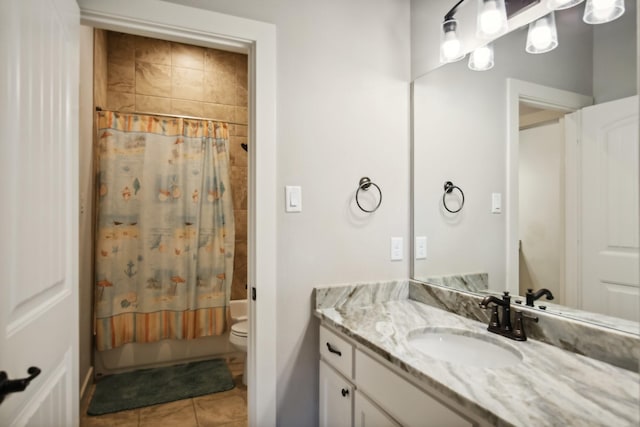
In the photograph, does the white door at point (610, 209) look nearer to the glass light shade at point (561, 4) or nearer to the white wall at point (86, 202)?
the glass light shade at point (561, 4)

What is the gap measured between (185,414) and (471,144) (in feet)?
7.48

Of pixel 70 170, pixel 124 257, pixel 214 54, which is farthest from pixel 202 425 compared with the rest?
pixel 214 54

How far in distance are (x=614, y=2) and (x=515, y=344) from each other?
43.7 inches

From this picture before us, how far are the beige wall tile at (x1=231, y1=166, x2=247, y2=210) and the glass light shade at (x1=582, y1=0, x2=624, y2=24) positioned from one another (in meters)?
2.73

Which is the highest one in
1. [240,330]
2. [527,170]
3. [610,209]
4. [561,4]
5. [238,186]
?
[561,4]

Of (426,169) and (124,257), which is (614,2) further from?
(124,257)

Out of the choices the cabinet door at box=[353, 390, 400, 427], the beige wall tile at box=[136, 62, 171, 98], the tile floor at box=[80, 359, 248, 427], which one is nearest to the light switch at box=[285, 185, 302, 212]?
the cabinet door at box=[353, 390, 400, 427]

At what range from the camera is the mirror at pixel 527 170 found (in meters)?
1.07

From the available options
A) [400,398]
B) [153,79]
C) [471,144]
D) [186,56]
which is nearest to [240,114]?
[186,56]

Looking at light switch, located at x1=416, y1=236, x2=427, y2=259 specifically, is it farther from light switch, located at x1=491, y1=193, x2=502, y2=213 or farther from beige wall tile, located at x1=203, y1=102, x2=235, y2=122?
beige wall tile, located at x1=203, y1=102, x2=235, y2=122

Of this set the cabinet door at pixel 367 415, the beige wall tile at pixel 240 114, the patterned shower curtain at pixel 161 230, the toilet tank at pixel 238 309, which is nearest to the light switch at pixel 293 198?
the cabinet door at pixel 367 415

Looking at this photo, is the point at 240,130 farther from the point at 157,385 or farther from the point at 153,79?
the point at 157,385

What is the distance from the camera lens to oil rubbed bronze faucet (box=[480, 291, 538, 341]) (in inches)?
48.3

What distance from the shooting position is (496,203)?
1.52 m
